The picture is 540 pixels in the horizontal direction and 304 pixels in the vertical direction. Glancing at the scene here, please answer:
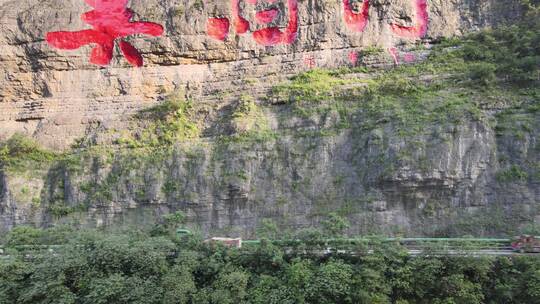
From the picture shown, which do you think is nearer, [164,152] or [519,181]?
[519,181]

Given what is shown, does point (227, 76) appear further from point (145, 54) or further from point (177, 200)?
point (177, 200)

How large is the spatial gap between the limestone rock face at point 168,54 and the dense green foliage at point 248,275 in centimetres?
586

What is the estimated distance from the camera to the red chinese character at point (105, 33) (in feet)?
55.0

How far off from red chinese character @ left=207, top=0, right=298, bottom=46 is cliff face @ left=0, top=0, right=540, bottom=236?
0.13 feet

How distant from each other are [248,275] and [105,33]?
34.7 feet

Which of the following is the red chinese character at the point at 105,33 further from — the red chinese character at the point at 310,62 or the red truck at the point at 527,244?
the red truck at the point at 527,244

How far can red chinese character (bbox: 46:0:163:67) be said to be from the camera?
55.0 ft

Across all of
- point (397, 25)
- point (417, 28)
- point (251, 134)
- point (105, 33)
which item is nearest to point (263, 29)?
point (251, 134)

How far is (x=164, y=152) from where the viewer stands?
14922 millimetres

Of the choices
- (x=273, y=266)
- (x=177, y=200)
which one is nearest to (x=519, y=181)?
(x=273, y=266)

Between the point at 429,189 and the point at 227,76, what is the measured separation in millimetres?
7502

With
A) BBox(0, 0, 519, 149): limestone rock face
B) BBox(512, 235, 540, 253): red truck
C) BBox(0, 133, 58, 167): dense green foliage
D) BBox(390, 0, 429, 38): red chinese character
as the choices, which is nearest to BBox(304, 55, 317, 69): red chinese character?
BBox(0, 0, 519, 149): limestone rock face

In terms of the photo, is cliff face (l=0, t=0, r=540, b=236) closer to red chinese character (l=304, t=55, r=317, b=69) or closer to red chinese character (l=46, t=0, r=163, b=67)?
red chinese character (l=304, t=55, r=317, b=69)

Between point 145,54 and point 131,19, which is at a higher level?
point 131,19
